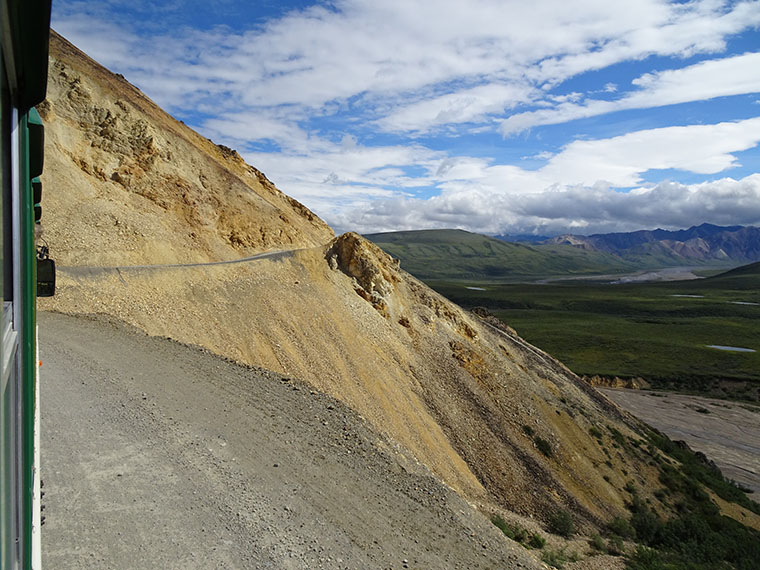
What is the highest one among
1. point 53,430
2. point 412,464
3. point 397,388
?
point 53,430

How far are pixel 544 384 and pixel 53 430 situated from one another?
35366 millimetres

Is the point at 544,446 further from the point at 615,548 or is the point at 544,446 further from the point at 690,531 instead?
the point at 615,548

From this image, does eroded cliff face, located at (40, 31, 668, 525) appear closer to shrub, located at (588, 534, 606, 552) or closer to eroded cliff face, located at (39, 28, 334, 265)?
eroded cliff face, located at (39, 28, 334, 265)

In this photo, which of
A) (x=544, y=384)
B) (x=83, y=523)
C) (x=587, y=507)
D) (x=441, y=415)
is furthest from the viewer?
(x=544, y=384)

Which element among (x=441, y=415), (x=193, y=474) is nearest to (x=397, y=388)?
(x=441, y=415)

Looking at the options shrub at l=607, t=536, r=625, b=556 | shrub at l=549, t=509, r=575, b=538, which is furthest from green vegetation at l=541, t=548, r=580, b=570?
shrub at l=549, t=509, r=575, b=538

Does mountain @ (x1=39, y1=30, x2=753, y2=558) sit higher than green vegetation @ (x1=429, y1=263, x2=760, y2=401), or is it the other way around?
mountain @ (x1=39, y1=30, x2=753, y2=558)

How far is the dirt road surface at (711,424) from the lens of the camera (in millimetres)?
46000

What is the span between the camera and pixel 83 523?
6.92 m

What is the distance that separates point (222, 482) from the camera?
8.84 m

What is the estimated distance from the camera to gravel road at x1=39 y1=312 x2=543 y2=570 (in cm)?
712

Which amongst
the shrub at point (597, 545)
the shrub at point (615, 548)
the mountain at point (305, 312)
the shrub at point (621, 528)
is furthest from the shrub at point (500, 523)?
the shrub at point (621, 528)

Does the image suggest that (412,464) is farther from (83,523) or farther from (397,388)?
(397,388)

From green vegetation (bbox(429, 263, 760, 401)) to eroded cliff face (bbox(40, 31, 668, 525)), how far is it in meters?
43.6
